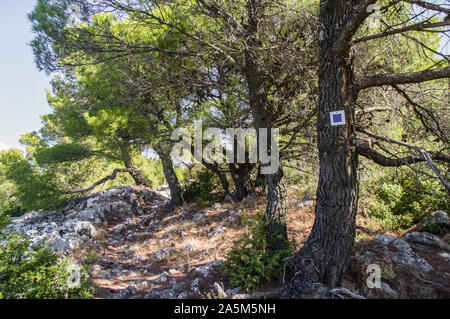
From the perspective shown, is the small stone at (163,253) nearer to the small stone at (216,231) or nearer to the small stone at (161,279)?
the small stone at (216,231)

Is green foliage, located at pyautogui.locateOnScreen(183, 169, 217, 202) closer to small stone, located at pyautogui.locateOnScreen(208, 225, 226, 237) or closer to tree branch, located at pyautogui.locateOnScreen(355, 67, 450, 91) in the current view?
small stone, located at pyautogui.locateOnScreen(208, 225, 226, 237)

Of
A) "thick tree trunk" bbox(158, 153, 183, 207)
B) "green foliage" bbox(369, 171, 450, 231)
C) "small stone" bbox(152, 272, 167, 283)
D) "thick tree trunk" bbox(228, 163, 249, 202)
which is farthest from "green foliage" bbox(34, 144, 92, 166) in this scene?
"green foliage" bbox(369, 171, 450, 231)

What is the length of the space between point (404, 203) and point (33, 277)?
6.87 meters

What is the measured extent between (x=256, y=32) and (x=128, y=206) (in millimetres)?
9007

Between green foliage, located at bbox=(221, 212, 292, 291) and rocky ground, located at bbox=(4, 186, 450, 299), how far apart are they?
0.17 meters

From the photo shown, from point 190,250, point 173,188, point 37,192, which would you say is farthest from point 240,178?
point 37,192

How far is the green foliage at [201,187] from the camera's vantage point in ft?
35.9

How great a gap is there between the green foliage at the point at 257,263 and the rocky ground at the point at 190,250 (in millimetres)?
174

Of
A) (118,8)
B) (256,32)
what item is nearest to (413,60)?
(256,32)

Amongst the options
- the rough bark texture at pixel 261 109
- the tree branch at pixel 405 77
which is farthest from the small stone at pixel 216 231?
the tree branch at pixel 405 77

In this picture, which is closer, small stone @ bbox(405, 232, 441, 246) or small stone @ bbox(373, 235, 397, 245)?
small stone @ bbox(373, 235, 397, 245)

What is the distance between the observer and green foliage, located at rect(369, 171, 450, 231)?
5.24 m

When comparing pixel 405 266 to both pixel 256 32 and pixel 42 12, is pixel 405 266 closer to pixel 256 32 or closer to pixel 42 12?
pixel 256 32

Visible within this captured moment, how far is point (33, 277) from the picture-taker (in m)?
3.23
